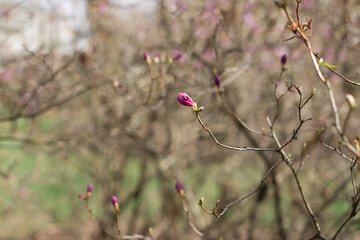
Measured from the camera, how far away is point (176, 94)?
4523mm

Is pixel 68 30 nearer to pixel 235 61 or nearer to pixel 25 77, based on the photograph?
pixel 25 77

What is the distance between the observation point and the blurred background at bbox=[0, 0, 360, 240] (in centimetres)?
396

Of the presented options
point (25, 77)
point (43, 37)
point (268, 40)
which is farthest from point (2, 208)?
point (268, 40)

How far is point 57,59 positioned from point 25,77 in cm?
36

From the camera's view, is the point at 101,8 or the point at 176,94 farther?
the point at 101,8

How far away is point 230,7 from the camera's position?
4.31m

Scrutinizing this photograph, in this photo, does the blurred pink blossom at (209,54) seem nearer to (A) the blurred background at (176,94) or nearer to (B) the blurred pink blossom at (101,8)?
(A) the blurred background at (176,94)

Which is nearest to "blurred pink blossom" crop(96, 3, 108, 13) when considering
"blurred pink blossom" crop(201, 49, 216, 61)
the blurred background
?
the blurred background

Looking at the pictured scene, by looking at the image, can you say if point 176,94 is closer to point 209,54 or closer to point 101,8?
point 209,54

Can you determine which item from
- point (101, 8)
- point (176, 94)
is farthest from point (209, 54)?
point (101, 8)

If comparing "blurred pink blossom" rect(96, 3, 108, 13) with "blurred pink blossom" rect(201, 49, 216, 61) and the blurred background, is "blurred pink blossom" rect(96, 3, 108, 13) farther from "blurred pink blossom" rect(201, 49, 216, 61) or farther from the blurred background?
"blurred pink blossom" rect(201, 49, 216, 61)

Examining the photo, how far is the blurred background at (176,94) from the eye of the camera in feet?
13.0

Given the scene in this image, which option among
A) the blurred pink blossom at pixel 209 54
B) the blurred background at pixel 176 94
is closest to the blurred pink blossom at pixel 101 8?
the blurred background at pixel 176 94

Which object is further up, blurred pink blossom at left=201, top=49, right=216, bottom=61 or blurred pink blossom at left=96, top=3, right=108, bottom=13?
blurred pink blossom at left=201, top=49, right=216, bottom=61
